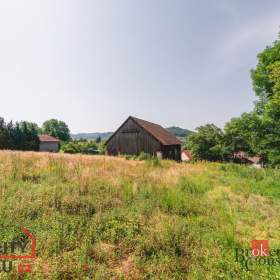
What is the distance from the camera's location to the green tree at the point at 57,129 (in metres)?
84.6

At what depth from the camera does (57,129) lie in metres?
86.8

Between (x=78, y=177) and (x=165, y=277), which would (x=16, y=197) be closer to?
(x=78, y=177)

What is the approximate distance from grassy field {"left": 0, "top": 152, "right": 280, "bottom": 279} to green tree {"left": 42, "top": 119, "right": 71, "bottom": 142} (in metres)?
82.3

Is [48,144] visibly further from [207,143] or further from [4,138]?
[207,143]

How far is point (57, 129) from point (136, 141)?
69582 millimetres

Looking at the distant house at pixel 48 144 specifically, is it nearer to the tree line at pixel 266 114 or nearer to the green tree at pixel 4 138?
the green tree at pixel 4 138

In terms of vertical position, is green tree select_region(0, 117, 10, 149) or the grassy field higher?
green tree select_region(0, 117, 10, 149)

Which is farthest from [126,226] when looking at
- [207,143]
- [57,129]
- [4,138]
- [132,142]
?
[57,129]

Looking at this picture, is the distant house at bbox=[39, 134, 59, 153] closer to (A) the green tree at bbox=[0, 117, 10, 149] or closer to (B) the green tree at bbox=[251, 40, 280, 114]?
(A) the green tree at bbox=[0, 117, 10, 149]

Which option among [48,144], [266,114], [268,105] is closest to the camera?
[268,105]

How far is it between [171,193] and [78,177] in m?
3.37

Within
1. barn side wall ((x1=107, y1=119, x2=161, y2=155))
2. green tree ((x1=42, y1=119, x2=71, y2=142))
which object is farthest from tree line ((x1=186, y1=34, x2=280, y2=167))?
green tree ((x1=42, y1=119, x2=71, y2=142))

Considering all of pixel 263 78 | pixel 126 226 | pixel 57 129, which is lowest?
pixel 126 226

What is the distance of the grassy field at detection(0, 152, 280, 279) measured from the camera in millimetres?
3541
